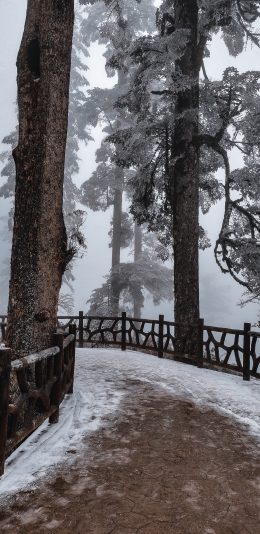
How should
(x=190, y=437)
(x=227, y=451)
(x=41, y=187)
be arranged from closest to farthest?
(x=227, y=451)
(x=190, y=437)
(x=41, y=187)

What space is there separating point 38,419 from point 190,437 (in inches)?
78.5

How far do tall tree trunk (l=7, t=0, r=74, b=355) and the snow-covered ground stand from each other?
1310mm

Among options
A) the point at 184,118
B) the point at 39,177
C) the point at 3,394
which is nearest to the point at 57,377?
the point at 3,394

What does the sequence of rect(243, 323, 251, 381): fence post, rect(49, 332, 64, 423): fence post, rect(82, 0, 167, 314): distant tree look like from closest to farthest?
1. rect(49, 332, 64, 423): fence post
2. rect(243, 323, 251, 381): fence post
3. rect(82, 0, 167, 314): distant tree

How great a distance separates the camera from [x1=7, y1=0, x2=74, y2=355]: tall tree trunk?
581cm

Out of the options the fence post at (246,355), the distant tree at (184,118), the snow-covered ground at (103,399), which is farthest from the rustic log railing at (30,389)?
the distant tree at (184,118)

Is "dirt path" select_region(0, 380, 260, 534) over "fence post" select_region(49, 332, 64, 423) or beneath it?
beneath

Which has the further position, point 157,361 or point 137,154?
point 137,154

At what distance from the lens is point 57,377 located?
5812mm

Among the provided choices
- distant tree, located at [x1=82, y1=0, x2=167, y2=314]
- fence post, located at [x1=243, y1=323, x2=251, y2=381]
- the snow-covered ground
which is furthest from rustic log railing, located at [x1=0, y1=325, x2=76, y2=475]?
distant tree, located at [x1=82, y1=0, x2=167, y2=314]

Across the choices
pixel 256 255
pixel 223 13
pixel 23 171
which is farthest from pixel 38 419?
pixel 223 13

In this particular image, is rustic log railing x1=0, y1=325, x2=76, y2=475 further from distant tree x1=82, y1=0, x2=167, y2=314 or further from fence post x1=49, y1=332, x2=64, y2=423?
distant tree x1=82, y1=0, x2=167, y2=314

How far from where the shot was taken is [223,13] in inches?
438

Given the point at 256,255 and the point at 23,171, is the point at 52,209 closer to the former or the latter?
the point at 23,171
